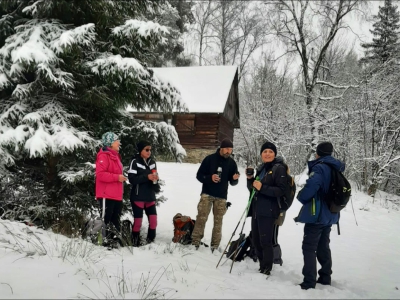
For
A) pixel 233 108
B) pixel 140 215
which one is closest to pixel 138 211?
pixel 140 215

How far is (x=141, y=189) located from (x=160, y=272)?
1.88 meters

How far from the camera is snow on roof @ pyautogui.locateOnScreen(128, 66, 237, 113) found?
20344mm

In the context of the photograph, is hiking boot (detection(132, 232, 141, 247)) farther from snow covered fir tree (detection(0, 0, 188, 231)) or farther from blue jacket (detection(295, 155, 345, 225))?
blue jacket (detection(295, 155, 345, 225))

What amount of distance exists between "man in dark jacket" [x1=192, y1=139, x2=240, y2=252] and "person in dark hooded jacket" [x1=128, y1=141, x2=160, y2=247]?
0.80 metres

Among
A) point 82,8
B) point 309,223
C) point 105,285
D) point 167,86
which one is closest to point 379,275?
point 309,223

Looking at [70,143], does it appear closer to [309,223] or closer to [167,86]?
[167,86]

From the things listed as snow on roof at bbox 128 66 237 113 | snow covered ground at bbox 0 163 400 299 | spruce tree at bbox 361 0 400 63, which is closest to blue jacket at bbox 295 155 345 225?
snow covered ground at bbox 0 163 400 299

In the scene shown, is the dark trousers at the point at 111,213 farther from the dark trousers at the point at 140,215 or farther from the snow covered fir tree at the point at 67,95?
the snow covered fir tree at the point at 67,95

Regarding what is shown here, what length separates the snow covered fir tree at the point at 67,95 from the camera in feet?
14.5

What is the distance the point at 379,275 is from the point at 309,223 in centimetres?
182

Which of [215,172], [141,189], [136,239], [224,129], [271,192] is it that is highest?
[224,129]

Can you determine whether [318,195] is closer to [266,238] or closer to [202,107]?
[266,238]

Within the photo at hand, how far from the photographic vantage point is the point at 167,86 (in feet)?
19.0

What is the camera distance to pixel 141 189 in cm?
511
